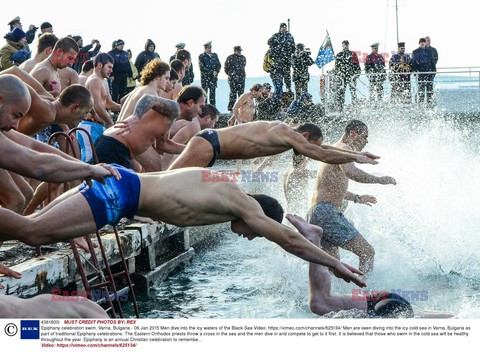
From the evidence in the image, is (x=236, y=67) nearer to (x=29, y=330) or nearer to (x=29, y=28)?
(x=29, y=28)

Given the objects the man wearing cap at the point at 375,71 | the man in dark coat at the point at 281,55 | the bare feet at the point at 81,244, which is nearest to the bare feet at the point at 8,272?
the bare feet at the point at 81,244

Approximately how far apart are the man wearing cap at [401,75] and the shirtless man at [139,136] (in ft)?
42.6

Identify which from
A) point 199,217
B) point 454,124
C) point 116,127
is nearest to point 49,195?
point 116,127

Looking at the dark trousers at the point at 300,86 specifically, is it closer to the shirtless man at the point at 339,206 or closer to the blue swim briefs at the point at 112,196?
the shirtless man at the point at 339,206

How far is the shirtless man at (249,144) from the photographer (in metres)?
7.91

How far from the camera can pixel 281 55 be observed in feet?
61.2

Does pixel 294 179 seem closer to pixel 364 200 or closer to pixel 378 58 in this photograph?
pixel 364 200

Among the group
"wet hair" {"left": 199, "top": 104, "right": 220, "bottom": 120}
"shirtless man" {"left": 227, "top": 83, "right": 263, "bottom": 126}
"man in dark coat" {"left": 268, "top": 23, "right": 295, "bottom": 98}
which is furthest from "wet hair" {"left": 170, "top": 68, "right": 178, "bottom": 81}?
"man in dark coat" {"left": 268, "top": 23, "right": 295, "bottom": 98}

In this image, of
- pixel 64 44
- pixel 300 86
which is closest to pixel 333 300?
pixel 64 44

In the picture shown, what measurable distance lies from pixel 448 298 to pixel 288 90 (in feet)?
36.0

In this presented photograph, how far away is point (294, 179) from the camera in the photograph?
11.2 m

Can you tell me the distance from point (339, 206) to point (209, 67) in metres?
10.8

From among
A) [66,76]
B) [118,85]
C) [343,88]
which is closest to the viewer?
[66,76]

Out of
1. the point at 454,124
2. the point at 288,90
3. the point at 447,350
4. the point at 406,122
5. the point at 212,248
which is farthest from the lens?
the point at 454,124
